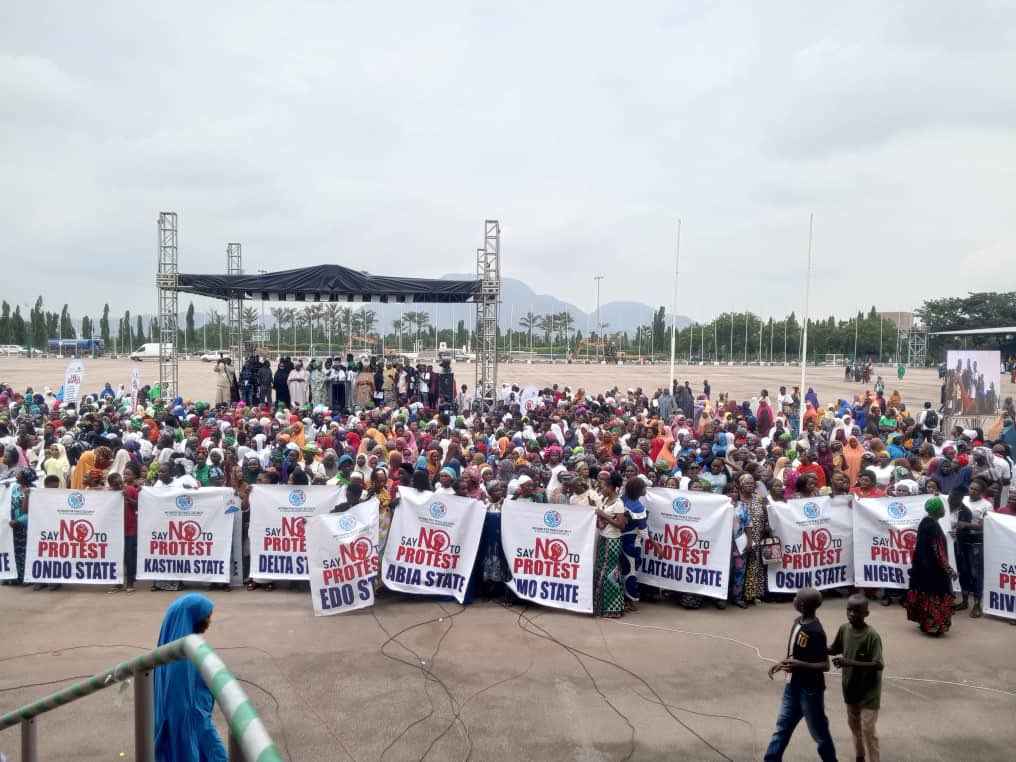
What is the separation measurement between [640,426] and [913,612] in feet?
21.6

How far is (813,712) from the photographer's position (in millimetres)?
4562

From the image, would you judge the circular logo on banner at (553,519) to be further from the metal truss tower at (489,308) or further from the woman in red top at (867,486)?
the metal truss tower at (489,308)

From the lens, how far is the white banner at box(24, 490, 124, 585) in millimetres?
8016

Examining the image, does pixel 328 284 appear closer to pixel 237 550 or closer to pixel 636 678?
pixel 237 550

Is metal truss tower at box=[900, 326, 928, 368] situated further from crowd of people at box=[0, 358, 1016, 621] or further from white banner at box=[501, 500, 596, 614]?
white banner at box=[501, 500, 596, 614]

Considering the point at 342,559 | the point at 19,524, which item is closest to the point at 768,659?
the point at 342,559

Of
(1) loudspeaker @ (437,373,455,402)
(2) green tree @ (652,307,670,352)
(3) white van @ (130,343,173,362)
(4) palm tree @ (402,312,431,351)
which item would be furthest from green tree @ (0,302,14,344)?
(1) loudspeaker @ (437,373,455,402)

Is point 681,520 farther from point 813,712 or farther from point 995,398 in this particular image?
point 995,398

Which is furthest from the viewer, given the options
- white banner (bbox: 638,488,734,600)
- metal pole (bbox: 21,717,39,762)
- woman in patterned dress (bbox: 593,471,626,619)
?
white banner (bbox: 638,488,734,600)

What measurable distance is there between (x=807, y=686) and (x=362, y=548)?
448cm

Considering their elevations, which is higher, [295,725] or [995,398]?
[995,398]

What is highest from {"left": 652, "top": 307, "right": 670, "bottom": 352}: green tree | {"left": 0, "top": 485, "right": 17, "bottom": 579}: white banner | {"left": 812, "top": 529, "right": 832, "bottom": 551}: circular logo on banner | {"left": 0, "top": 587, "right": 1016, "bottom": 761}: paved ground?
{"left": 652, "top": 307, "right": 670, "bottom": 352}: green tree

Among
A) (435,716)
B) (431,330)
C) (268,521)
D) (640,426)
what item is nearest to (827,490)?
(640,426)

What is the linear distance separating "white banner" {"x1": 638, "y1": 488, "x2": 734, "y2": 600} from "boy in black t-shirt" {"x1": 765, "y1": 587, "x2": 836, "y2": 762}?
9.87ft
